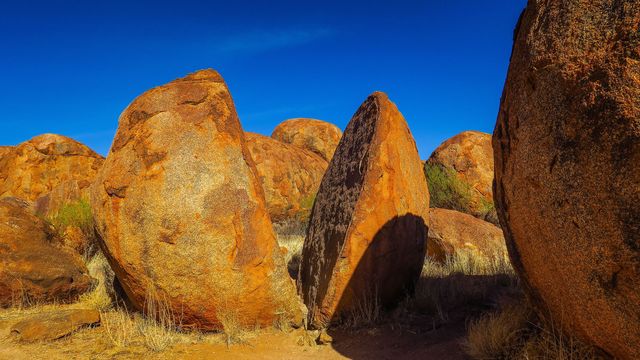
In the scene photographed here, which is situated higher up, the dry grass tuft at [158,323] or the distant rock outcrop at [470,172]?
the distant rock outcrop at [470,172]

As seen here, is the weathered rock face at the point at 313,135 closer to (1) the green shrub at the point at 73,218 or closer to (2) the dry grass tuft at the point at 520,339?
(1) the green shrub at the point at 73,218

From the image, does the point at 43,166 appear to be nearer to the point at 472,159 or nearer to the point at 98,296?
the point at 98,296

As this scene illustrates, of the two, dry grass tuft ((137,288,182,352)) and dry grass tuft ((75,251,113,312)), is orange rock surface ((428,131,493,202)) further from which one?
dry grass tuft ((137,288,182,352))

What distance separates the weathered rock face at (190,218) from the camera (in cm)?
416

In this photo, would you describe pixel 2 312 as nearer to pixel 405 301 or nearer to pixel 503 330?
pixel 405 301

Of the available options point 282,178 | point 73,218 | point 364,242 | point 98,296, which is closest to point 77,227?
point 73,218

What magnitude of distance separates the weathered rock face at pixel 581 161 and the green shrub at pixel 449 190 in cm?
891

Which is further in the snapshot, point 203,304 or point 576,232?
point 203,304

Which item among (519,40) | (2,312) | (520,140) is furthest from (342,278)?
(2,312)

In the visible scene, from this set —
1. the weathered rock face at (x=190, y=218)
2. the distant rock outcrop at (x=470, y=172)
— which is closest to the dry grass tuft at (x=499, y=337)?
the weathered rock face at (x=190, y=218)

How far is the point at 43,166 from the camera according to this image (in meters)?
12.3

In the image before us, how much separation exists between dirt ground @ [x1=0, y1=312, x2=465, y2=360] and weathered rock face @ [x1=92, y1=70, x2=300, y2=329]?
271 mm

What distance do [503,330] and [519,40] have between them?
197cm

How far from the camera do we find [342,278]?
4457 mm
